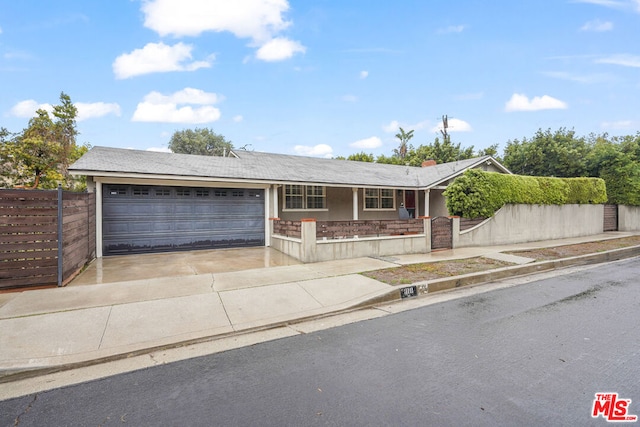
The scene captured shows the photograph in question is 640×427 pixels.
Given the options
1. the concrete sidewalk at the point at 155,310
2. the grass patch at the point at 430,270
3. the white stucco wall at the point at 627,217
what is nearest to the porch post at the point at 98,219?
the concrete sidewalk at the point at 155,310

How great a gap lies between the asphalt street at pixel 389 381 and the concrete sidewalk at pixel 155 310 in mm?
701

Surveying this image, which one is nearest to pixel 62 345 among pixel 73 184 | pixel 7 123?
pixel 7 123

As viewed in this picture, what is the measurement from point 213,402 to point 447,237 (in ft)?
37.0

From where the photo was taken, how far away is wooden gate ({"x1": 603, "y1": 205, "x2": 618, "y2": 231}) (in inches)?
755

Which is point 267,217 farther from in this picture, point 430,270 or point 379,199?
point 379,199

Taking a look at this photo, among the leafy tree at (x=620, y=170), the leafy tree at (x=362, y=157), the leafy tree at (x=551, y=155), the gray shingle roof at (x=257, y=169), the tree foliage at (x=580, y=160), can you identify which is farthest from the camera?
Result: the leafy tree at (x=362, y=157)

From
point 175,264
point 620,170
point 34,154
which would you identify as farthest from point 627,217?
point 34,154

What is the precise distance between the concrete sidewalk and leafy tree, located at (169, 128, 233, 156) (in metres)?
37.8

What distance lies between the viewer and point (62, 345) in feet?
12.7

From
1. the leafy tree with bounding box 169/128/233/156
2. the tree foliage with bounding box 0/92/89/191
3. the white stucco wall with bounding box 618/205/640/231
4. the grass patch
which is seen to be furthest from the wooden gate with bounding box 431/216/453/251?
the leafy tree with bounding box 169/128/233/156

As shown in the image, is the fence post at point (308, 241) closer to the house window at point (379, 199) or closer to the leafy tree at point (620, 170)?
the house window at point (379, 199)

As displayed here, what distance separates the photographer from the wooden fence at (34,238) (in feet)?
18.9

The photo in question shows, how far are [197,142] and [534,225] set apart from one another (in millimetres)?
39410

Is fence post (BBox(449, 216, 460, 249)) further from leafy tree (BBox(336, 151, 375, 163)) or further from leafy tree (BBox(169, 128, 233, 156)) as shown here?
leafy tree (BBox(169, 128, 233, 156))
